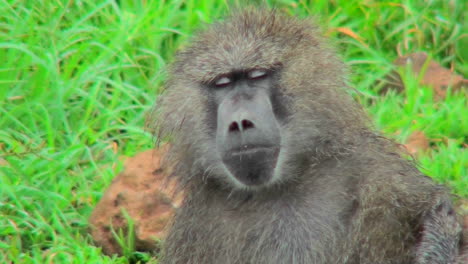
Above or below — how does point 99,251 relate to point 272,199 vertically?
below

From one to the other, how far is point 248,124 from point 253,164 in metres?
0.17

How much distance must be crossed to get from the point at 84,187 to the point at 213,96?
1496 millimetres

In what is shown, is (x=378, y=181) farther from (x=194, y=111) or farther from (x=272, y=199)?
(x=194, y=111)

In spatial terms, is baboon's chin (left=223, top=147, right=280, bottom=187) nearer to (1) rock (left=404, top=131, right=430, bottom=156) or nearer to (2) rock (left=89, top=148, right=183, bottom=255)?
(2) rock (left=89, top=148, right=183, bottom=255)

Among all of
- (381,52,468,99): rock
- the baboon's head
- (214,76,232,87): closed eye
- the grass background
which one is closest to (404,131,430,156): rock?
the grass background

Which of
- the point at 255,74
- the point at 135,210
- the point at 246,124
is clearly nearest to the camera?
the point at 246,124

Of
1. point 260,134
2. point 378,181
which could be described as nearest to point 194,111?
point 260,134

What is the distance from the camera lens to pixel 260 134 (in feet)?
12.2

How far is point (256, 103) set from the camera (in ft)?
12.4

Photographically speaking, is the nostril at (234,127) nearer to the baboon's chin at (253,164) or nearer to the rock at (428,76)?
the baboon's chin at (253,164)

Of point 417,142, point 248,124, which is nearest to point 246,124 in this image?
point 248,124

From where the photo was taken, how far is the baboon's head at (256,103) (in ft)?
12.4

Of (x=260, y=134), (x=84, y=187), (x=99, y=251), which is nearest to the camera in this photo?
(x=260, y=134)

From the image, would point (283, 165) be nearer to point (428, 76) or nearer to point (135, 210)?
point (135, 210)
